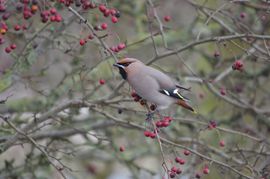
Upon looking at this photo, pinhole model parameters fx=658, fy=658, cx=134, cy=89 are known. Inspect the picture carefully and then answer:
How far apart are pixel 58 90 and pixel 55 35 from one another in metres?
0.74

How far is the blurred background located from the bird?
0.10m

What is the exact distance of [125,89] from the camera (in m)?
5.11

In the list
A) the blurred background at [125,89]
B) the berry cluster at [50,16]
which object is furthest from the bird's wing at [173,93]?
the berry cluster at [50,16]

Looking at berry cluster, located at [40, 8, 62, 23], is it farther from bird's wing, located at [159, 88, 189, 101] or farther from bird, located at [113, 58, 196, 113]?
bird's wing, located at [159, 88, 189, 101]

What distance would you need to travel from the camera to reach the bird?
194 inches

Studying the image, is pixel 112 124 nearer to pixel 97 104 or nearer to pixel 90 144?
pixel 90 144

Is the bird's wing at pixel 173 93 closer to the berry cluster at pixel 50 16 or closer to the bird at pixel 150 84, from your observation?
the bird at pixel 150 84

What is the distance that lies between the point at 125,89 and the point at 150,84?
20 centimetres

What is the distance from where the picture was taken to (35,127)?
5.51m

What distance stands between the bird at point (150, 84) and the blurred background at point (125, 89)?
0.10 metres

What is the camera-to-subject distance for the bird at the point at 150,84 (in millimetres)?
4918

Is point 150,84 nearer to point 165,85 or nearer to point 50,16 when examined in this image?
point 165,85

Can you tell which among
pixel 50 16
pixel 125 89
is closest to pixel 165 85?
pixel 125 89

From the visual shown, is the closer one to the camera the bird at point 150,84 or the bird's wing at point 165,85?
the bird at point 150,84
